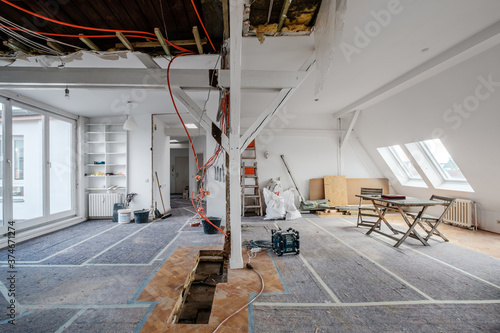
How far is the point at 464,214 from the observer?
15.5ft

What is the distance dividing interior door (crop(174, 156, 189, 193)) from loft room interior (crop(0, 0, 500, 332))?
540 centimetres

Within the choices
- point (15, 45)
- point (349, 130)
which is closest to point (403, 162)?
point (349, 130)

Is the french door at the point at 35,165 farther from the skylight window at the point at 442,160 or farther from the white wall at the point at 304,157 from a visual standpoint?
the skylight window at the point at 442,160

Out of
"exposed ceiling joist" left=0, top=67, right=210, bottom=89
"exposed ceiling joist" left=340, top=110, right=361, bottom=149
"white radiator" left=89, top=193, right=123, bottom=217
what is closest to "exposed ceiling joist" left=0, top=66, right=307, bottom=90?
"exposed ceiling joist" left=0, top=67, right=210, bottom=89

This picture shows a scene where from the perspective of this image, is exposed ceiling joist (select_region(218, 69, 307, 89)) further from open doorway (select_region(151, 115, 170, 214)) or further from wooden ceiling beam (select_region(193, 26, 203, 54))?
open doorway (select_region(151, 115, 170, 214))

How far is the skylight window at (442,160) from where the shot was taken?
Answer: 5.03 meters

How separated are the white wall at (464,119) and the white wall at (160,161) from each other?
584 cm

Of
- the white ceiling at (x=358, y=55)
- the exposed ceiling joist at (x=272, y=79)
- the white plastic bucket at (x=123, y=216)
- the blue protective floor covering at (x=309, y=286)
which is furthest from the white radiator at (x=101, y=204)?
the exposed ceiling joist at (x=272, y=79)

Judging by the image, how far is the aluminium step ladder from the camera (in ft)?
20.5

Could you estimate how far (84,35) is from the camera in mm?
Result: 2273

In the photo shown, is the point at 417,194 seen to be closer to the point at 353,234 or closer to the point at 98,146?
the point at 353,234

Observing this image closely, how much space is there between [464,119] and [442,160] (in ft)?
5.60

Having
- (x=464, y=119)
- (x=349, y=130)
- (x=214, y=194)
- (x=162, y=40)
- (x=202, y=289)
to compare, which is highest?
(x=162, y=40)

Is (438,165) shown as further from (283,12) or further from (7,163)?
(7,163)
